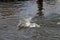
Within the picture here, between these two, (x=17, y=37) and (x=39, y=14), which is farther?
(x=39, y=14)

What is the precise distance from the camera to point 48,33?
116 centimetres

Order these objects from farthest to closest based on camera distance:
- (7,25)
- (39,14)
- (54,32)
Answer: (39,14), (7,25), (54,32)

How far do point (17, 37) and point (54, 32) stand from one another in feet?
0.74

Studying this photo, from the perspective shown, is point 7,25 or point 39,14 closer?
point 7,25

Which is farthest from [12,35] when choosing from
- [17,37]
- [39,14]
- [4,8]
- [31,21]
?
[4,8]

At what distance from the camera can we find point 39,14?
153 cm

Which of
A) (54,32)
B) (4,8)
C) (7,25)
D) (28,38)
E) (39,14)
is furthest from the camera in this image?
(4,8)

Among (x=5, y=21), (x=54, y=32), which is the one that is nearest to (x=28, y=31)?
(x=54, y=32)

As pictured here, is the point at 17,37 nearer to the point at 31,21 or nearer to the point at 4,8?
the point at 31,21

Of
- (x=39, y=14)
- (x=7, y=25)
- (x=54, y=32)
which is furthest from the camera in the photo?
(x=39, y=14)

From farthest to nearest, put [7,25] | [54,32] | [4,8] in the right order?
1. [4,8]
2. [7,25]
3. [54,32]

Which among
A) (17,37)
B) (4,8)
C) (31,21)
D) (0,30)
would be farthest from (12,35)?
(4,8)

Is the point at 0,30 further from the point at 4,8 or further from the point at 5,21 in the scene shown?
the point at 4,8

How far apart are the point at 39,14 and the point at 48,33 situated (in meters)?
0.39
